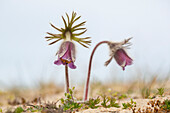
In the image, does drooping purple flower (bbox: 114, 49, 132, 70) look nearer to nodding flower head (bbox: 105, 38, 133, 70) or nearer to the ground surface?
nodding flower head (bbox: 105, 38, 133, 70)

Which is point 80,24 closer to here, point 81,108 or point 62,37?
point 62,37

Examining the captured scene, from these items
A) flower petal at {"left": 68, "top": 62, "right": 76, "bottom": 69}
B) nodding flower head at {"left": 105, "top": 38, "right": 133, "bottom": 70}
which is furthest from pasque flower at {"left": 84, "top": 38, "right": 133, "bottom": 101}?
flower petal at {"left": 68, "top": 62, "right": 76, "bottom": 69}

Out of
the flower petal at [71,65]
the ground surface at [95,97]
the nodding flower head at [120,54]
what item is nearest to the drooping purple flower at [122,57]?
the nodding flower head at [120,54]

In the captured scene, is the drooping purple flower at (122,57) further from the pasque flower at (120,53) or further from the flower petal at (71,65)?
the flower petal at (71,65)

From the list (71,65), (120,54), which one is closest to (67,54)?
(71,65)

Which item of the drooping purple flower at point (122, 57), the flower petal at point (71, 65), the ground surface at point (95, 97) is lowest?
the ground surface at point (95, 97)

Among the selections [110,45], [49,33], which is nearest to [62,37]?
[49,33]

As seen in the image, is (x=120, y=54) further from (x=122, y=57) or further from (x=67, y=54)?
(x=67, y=54)
